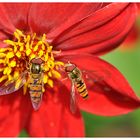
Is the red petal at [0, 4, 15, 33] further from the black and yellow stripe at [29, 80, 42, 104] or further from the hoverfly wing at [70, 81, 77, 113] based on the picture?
the hoverfly wing at [70, 81, 77, 113]

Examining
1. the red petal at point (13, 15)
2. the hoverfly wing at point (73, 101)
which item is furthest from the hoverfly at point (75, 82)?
the red petal at point (13, 15)

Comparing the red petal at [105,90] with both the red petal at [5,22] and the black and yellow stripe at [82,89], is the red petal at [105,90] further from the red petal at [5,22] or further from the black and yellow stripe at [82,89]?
the red petal at [5,22]

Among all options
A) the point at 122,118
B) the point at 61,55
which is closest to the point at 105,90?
the point at 61,55

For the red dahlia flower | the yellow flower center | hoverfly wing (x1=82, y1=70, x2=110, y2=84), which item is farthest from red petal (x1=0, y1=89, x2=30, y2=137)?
hoverfly wing (x1=82, y1=70, x2=110, y2=84)

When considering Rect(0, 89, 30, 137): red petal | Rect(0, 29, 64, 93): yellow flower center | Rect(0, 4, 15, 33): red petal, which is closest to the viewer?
Rect(0, 4, 15, 33): red petal

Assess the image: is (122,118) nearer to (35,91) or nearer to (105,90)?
(105,90)

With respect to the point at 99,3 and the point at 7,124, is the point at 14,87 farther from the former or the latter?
the point at 99,3

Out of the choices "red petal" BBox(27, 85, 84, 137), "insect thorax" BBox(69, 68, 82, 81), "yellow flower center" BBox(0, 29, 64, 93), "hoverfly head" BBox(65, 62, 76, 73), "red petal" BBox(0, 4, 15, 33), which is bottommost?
"red petal" BBox(27, 85, 84, 137)
